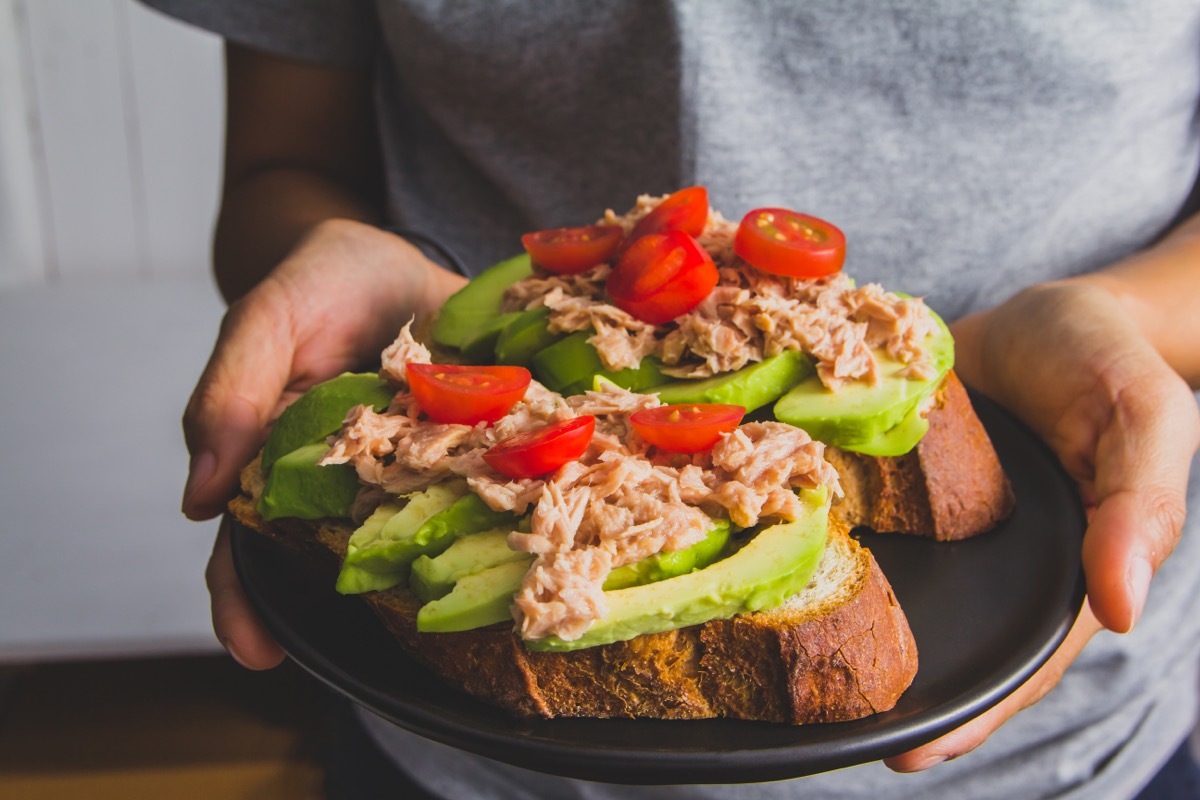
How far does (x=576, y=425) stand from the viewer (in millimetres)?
1449

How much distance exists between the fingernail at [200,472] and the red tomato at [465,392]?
41 cm

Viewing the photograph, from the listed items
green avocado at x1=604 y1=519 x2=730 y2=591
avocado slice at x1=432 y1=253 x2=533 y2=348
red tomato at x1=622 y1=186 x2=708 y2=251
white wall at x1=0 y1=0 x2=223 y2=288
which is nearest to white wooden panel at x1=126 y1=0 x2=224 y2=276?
white wall at x1=0 y1=0 x2=223 y2=288

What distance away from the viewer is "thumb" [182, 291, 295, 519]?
5.94 feet

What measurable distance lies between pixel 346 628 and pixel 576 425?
0.47 meters

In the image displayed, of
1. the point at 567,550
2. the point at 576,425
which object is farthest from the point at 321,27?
the point at 567,550

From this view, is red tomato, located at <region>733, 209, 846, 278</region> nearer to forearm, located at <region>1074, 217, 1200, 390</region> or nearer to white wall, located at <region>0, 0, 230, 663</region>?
forearm, located at <region>1074, 217, 1200, 390</region>

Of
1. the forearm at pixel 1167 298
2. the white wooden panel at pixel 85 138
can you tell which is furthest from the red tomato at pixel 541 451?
the white wooden panel at pixel 85 138

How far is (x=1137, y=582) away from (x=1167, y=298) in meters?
0.91

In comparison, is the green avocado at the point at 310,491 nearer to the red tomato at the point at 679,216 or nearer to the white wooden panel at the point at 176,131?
the red tomato at the point at 679,216

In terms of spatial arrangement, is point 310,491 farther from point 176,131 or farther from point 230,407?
point 176,131

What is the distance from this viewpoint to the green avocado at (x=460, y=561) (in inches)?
55.0

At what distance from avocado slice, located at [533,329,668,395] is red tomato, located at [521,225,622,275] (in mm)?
208

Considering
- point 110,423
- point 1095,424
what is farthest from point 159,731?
point 1095,424

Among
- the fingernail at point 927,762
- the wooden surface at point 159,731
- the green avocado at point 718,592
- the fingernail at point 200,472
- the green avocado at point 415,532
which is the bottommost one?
→ the wooden surface at point 159,731
